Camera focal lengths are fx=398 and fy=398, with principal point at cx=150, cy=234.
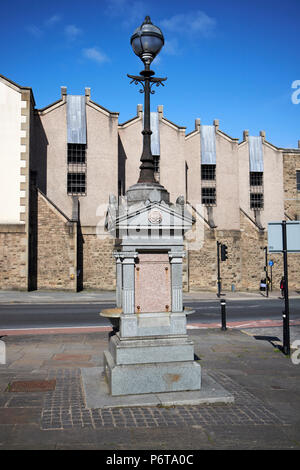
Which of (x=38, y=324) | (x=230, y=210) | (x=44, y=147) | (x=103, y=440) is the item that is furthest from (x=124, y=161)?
(x=103, y=440)

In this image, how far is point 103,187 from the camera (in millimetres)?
29156

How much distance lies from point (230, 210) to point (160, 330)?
2826 cm

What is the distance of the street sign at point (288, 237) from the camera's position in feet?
30.5

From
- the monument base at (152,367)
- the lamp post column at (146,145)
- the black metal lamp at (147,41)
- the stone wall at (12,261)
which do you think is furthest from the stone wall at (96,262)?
the monument base at (152,367)

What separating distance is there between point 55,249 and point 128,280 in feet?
66.6

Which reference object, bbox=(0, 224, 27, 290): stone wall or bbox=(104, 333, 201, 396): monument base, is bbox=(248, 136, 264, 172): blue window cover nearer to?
bbox=(0, 224, 27, 290): stone wall

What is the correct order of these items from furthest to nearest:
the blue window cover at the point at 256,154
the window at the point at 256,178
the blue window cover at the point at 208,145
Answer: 1. the window at the point at 256,178
2. the blue window cover at the point at 256,154
3. the blue window cover at the point at 208,145

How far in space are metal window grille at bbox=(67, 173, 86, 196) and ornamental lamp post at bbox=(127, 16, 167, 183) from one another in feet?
74.4

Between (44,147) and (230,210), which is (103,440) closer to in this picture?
(44,147)

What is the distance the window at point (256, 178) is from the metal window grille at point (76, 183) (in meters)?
15.8

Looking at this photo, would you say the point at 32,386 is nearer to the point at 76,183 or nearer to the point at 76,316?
the point at 76,316

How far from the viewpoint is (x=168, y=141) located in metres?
32.1

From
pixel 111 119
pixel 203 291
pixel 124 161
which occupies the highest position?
pixel 111 119

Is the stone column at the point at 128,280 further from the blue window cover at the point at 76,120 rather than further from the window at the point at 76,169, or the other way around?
the blue window cover at the point at 76,120
